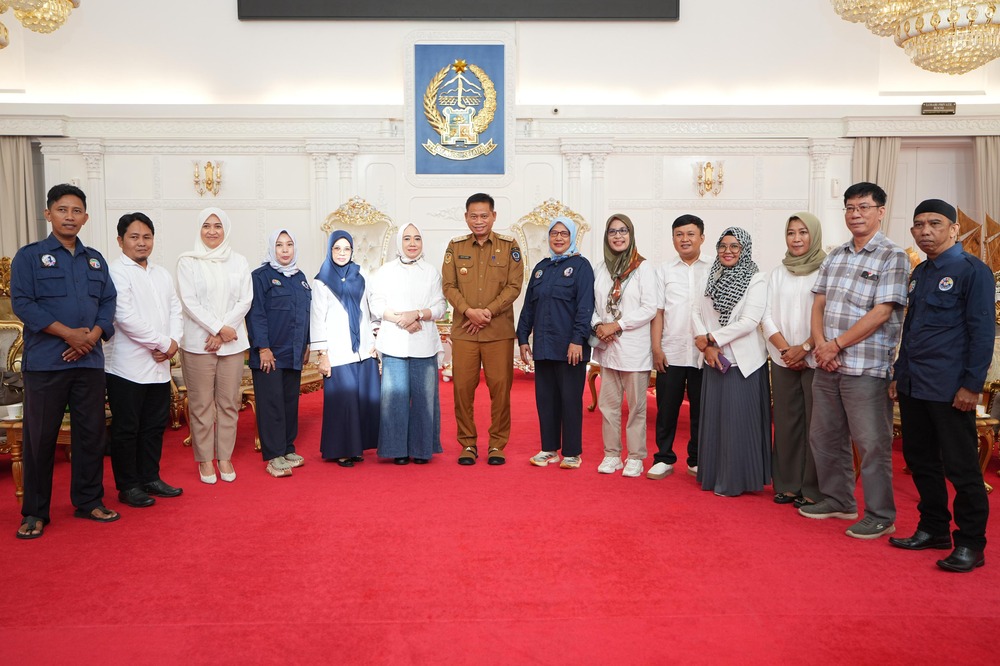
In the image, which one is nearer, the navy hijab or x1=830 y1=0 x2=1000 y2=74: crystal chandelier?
the navy hijab

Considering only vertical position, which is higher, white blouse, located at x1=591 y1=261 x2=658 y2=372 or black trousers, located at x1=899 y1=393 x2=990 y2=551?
white blouse, located at x1=591 y1=261 x2=658 y2=372

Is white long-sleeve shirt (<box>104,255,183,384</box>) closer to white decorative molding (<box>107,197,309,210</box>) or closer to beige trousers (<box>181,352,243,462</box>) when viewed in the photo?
beige trousers (<box>181,352,243,462</box>)

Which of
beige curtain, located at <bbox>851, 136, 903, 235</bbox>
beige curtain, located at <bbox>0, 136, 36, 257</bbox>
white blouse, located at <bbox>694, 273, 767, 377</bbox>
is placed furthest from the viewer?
beige curtain, located at <bbox>851, 136, 903, 235</bbox>

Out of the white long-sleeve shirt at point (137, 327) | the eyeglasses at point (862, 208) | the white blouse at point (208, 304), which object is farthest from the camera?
the white blouse at point (208, 304)

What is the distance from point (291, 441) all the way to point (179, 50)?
629 cm

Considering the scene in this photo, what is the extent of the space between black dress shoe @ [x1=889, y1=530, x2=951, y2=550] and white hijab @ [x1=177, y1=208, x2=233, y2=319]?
3479 mm

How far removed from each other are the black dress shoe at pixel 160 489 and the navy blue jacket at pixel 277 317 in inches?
32.1

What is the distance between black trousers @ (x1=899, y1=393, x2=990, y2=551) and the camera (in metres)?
2.76

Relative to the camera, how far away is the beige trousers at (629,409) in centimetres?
407

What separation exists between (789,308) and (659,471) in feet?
3.87

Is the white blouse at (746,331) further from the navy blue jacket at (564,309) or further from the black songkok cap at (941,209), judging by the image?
the black songkok cap at (941,209)

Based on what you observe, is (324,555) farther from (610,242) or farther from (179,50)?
(179,50)

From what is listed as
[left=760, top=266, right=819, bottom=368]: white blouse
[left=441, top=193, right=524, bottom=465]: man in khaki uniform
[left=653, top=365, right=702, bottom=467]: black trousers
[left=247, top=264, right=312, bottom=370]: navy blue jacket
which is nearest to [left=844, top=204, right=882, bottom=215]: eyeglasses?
[left=760, top=266, right=819, bottom=368]: white blouse

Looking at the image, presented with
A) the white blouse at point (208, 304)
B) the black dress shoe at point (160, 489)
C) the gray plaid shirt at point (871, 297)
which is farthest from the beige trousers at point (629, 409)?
the black dress shoe at point (160, 489)
